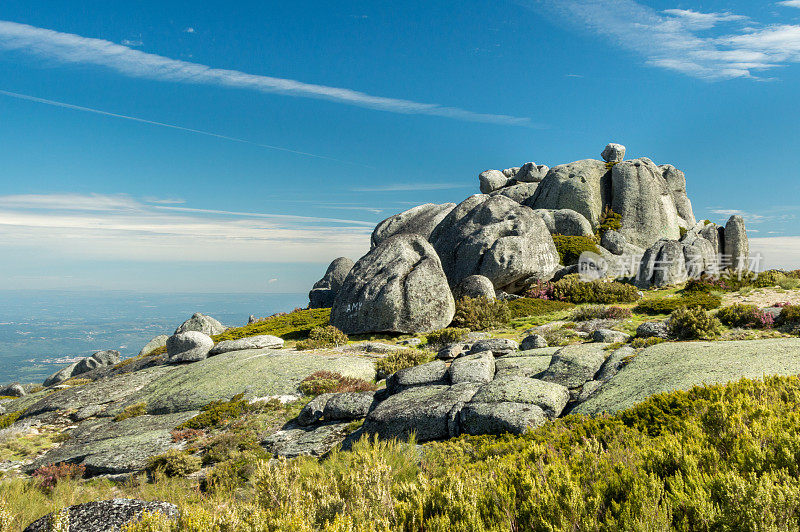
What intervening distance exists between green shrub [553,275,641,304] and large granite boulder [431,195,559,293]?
2624 mm

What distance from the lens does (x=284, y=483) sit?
542cm

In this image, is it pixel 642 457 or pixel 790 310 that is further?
pixel 790 310

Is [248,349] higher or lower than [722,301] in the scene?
lower

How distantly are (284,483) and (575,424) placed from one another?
4.89 meters

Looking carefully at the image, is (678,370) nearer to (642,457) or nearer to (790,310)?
(642,457)

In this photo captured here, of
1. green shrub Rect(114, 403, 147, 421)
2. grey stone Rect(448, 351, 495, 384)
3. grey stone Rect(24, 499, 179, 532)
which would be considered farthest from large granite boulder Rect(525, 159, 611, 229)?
grey stone Rect(24, 499, 179, 532)

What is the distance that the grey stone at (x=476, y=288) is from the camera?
90.5 feet

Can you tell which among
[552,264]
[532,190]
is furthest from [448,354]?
[532,190]

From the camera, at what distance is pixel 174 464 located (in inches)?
424

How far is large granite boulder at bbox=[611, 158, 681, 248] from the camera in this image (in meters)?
51.0

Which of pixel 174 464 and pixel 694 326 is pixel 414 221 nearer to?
pixel 694 326

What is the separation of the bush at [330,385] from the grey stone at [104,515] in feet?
31.5

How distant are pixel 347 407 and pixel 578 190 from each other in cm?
4783

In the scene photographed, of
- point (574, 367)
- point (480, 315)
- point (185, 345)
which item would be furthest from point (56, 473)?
point (480, 315)
